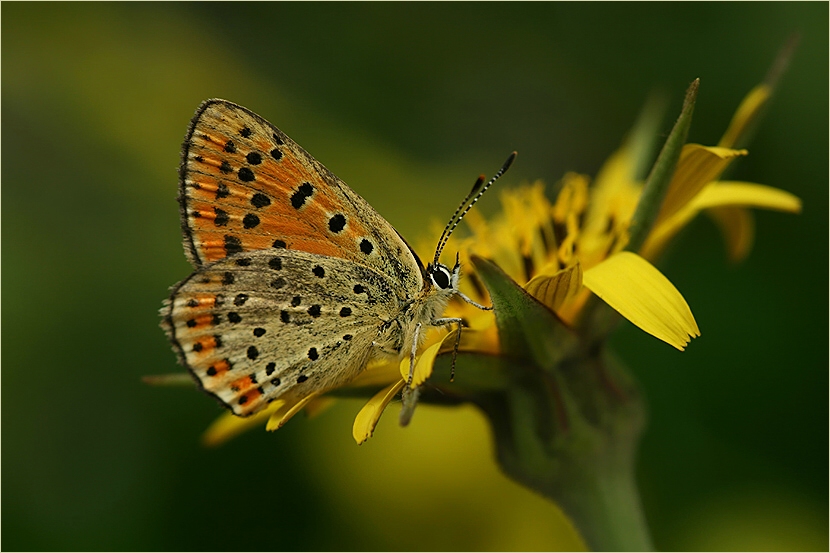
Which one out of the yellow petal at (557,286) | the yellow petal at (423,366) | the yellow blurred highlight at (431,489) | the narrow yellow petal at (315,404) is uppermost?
the yellow petal at (557,286)

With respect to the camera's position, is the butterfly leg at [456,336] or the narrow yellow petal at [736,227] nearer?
the butterfly leg at [456,336]

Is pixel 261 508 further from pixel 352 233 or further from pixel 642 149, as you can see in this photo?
pixel 642 149

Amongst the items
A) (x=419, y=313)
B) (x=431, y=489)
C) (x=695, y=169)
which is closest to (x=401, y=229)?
(x=431, y=489)

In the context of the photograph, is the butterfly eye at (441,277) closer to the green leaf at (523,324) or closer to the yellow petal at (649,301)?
the green leaf at (523,324)

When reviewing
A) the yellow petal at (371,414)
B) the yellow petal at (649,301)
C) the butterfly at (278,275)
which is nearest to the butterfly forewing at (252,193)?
the butterfly at (278,275)

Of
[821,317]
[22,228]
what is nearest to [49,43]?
[22,228]

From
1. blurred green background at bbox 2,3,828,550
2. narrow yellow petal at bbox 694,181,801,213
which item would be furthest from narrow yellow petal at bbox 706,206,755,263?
blurred green background at bbox 2,3,828,550

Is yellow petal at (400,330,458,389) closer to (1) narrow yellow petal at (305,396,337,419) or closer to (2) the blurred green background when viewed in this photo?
(1) narrow yellow petal at (305,396,337,419)
